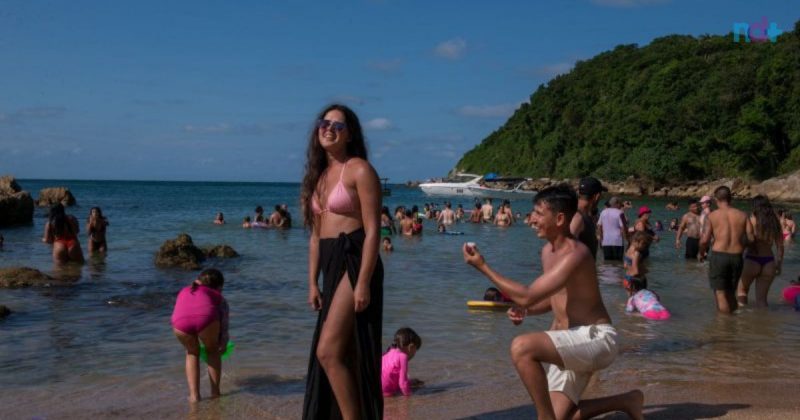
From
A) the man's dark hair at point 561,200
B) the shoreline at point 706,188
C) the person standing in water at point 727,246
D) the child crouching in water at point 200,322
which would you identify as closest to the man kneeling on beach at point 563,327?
the man's dark hair at point 561,200

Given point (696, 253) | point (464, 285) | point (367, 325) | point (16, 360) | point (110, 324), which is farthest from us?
point (696, 253)

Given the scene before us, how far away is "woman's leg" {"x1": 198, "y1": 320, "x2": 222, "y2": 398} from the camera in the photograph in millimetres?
5457

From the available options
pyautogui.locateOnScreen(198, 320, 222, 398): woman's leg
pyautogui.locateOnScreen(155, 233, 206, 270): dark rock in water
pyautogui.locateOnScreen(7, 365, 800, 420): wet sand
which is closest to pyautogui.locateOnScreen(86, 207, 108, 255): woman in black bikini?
pyautogui.locateOnScreen(155, 233, 206, 270): dark rock in water

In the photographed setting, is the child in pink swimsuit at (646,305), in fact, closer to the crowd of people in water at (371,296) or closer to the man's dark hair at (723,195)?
the man's dark hair at (723,195)

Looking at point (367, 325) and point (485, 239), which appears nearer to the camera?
point (367, 325)

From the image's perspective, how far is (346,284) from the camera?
155 inches

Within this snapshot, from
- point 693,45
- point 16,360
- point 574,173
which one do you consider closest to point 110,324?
point 16,360

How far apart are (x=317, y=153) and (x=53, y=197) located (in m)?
45.0

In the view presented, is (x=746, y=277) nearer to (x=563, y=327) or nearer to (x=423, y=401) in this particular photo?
(x=423, y=401)

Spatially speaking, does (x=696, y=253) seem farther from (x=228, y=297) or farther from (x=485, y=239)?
(x=228, y=297)

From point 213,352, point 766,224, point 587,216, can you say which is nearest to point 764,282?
point 766,224

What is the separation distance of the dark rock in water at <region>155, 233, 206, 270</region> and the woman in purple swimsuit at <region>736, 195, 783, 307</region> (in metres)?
9.70

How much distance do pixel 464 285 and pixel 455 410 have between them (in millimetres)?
7154

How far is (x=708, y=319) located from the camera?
9.06 m
